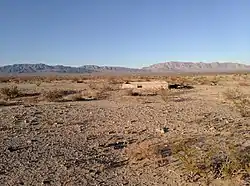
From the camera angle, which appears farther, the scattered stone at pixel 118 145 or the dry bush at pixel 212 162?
the scattered stone at pixel 118 145

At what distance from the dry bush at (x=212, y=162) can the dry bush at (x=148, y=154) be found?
260 millimetres

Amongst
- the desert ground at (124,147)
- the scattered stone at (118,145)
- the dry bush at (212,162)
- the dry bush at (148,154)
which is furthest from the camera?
the scattered stone at (118,145)

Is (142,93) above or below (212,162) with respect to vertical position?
below

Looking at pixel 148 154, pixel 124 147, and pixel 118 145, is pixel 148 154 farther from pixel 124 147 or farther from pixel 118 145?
pixel 118 145

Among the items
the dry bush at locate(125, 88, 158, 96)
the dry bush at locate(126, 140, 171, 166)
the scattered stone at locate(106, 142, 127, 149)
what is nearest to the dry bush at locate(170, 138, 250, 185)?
the dry bush at locate(126, 140, 171, 166)

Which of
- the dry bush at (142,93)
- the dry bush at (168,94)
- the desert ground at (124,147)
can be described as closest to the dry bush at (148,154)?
the desert ground at (124,147)

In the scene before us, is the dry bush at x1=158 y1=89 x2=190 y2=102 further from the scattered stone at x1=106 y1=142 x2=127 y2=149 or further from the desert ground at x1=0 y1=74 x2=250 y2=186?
the scattered stone at x1=106 y1=142 x2=127 y2=149

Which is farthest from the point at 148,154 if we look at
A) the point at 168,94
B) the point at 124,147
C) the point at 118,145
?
the point at 168,94

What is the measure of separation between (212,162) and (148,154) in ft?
5.01

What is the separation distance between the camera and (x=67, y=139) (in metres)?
11.8

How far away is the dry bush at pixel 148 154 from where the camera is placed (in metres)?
9.21

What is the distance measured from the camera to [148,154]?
9.52 m

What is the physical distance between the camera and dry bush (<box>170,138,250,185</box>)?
7969 mm

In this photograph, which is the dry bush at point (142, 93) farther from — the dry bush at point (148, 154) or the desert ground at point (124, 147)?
the dry bush at point (148, 154)
